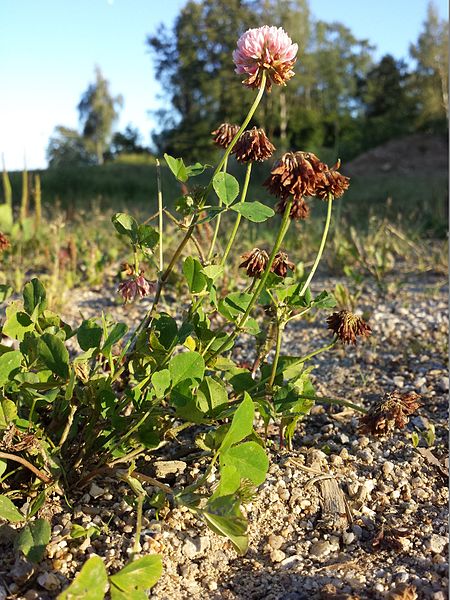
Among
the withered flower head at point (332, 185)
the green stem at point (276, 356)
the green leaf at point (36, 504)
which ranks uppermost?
the withered flower head at point (332, 185)

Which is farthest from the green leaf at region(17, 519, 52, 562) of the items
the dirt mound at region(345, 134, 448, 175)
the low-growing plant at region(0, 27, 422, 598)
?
the dirt mound at region(345, 134, 448, 175)

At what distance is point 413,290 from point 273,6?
84.1 feet

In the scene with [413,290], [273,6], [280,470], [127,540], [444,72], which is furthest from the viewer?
[444,72]

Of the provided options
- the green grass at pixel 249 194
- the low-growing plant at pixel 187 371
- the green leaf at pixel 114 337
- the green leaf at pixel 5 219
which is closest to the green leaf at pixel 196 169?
the low-growing plant at pixel 187 371

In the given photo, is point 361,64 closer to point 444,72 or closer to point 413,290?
point 444,72

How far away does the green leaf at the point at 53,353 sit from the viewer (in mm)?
1375

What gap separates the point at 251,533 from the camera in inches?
56.6

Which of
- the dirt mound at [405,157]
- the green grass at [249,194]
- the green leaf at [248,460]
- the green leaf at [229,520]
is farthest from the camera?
the dirt mound at [405,157]

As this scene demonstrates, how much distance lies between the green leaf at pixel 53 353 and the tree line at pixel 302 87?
19.7 meters

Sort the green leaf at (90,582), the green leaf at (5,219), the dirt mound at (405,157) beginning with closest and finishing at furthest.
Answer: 1. the green leaf at (90,582)
2. the green leaf at (5,219)
3. the dirt mound at (405,157)

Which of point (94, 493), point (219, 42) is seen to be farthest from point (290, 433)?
point (219, 42)

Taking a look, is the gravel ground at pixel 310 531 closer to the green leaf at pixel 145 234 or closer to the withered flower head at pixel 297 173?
the green leaf at pixel 145 234

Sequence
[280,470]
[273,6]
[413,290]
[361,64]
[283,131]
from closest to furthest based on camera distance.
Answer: [280,470] → [413,290] → [283,131] → [273,6] → [361,64]

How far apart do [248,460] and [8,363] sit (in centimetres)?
52
